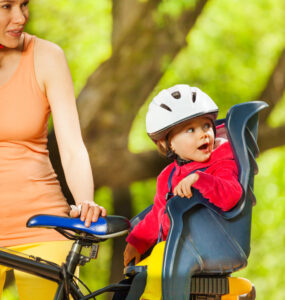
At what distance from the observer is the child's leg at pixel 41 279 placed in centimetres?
236

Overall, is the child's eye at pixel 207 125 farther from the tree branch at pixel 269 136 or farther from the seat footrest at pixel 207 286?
the tree branch at pixel 269 136

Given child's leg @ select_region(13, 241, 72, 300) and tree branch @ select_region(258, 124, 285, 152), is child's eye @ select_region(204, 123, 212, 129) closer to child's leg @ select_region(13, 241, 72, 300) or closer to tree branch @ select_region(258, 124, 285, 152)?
child's leg @ select_region(13, 241, 72, 300)

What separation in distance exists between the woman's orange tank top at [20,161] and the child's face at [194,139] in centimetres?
48

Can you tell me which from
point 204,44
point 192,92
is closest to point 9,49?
point 192,92

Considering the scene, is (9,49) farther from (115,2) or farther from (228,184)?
(115,2)

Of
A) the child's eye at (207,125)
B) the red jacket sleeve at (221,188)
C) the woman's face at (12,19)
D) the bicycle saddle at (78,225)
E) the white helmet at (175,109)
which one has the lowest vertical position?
the bicycle saddle at (78,225)

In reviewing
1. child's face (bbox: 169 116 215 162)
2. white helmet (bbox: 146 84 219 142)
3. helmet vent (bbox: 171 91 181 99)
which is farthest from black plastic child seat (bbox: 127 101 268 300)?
helmet vent (bbox: 171 91 181 99)

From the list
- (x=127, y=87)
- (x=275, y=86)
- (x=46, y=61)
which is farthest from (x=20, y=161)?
(x=275, y=86)

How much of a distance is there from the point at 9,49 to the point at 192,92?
67 centimetres

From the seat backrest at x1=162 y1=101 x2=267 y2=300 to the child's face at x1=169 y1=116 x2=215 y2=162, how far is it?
227 millimetres

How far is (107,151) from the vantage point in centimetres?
675

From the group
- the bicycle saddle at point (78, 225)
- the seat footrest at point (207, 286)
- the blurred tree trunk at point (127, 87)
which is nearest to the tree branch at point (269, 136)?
the blurred tree trunk at point (127, 87)

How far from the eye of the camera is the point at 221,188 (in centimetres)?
239

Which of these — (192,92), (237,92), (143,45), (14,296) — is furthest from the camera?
(237,92)
